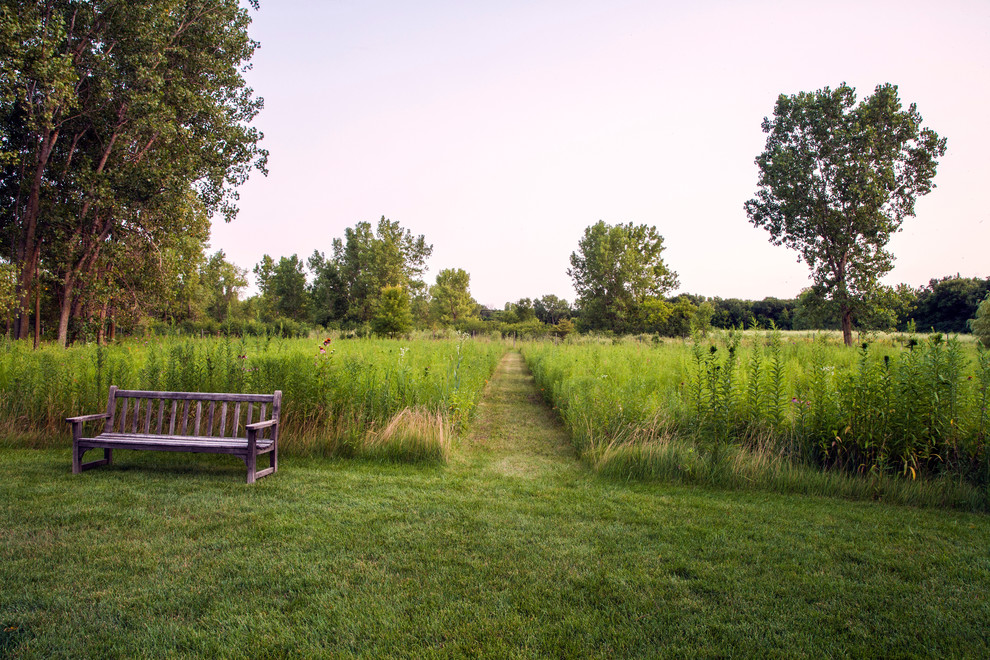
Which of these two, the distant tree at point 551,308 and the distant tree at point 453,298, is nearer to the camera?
the distant tree at point 453,298

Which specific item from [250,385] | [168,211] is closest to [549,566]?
[250,385]

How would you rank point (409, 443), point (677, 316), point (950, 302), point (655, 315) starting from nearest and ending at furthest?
point (409, 443) → point (950, 302) → point (655, 315) → point (677, 316)

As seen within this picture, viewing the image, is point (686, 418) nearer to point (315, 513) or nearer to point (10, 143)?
point (315, 513)

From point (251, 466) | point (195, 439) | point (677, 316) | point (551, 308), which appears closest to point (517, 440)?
point (251, 466)

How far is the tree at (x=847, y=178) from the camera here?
21.8 m

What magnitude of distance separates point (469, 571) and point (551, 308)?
8024 centimetres

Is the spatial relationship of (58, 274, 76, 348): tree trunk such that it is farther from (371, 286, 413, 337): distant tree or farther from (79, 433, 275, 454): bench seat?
(371, 286, 413, 337): distant tree

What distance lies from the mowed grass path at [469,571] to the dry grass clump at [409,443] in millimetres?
986

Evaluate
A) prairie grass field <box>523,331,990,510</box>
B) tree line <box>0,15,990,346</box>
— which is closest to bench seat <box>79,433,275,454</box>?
prairie grass field <box>523,331,990,510</box>

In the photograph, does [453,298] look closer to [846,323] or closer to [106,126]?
[846,323]

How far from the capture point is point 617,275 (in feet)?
148

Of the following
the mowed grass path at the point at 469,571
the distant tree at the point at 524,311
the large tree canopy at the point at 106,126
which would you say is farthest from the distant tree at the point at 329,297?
the mowed grass path at the point at 469,571

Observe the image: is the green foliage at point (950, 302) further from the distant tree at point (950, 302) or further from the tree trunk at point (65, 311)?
the tree trunk at point (65, 311)

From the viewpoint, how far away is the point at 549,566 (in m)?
3.26
